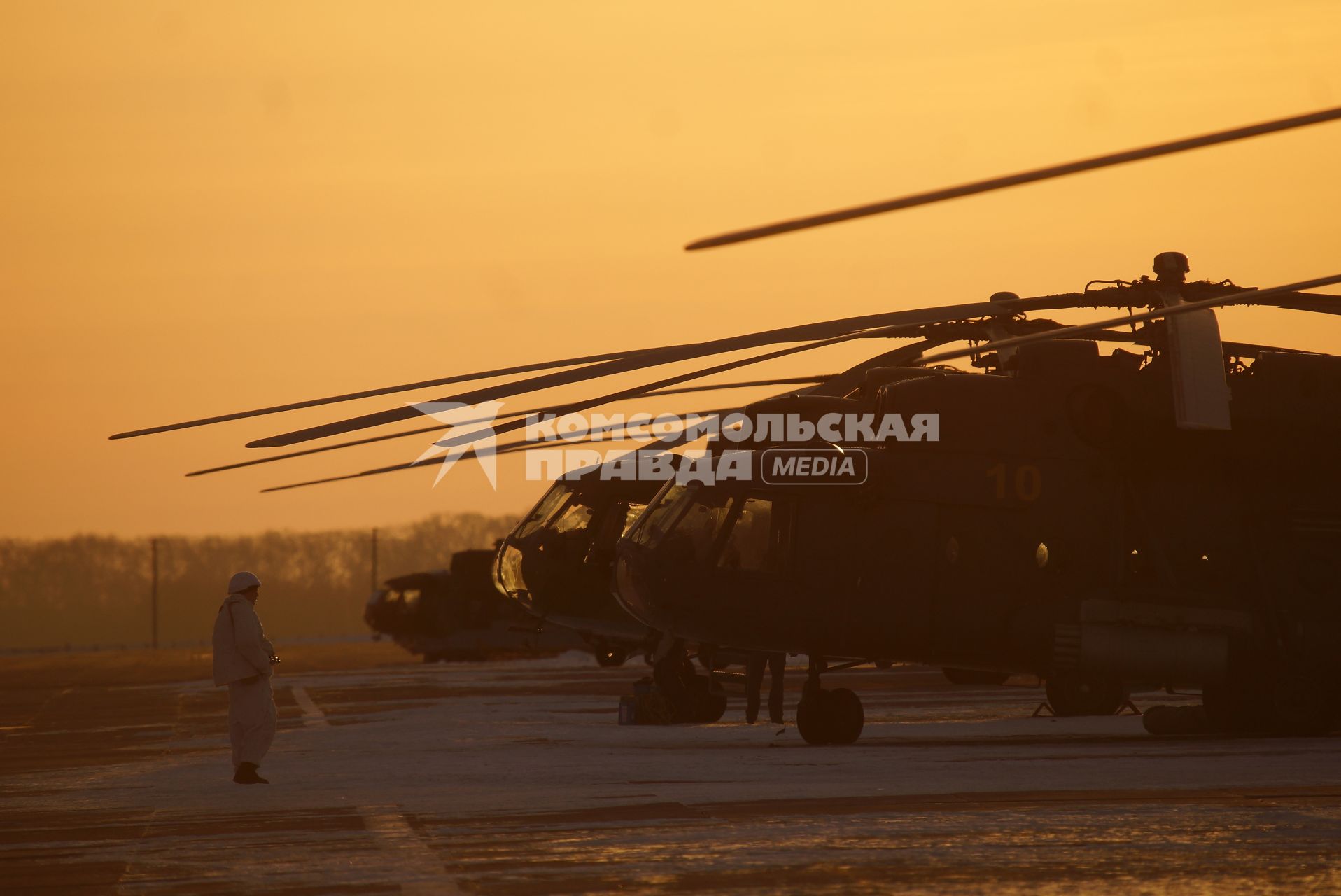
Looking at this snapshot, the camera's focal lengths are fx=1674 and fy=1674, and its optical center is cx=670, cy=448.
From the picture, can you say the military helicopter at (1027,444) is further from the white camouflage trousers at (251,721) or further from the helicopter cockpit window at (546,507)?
the helicopter cockpit window at (546,507)

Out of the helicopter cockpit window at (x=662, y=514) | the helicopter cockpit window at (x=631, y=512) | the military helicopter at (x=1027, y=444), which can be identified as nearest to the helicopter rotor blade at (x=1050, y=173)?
the military helicopter at (x=1027, y=444)

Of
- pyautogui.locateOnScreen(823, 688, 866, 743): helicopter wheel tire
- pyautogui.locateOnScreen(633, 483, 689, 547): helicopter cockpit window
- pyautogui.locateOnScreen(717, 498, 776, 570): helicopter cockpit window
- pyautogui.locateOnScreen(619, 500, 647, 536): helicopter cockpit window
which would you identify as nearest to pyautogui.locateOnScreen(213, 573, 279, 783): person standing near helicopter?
pyautogui.locateOnScreen(633, 483, 689, 547): helicopter cockpit window

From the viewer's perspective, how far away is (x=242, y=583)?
14.2 metres

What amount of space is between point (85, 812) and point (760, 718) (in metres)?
9.52

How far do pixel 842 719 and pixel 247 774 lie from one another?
548cm

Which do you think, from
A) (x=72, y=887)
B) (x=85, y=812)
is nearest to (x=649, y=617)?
(x=85, y=812)

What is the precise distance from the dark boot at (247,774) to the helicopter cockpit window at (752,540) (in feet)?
15.0

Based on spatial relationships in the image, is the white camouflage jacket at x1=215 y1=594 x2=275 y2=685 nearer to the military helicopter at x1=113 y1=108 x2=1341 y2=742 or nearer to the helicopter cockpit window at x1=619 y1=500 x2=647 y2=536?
the military helicopter at x1=113 y1=108 x2=1341 y2=742

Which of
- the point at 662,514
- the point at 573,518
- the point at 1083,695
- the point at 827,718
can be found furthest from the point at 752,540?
the point at 573,518

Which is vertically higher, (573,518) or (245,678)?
(573,518)

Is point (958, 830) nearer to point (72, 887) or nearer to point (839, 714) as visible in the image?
point (72, 887)

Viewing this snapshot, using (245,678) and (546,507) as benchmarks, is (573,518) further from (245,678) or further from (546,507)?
(245,678)

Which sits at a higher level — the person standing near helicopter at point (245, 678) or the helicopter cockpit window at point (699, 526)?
the helicopter cockpit window at point (699, 526)

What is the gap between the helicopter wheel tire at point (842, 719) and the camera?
51.3 feet
